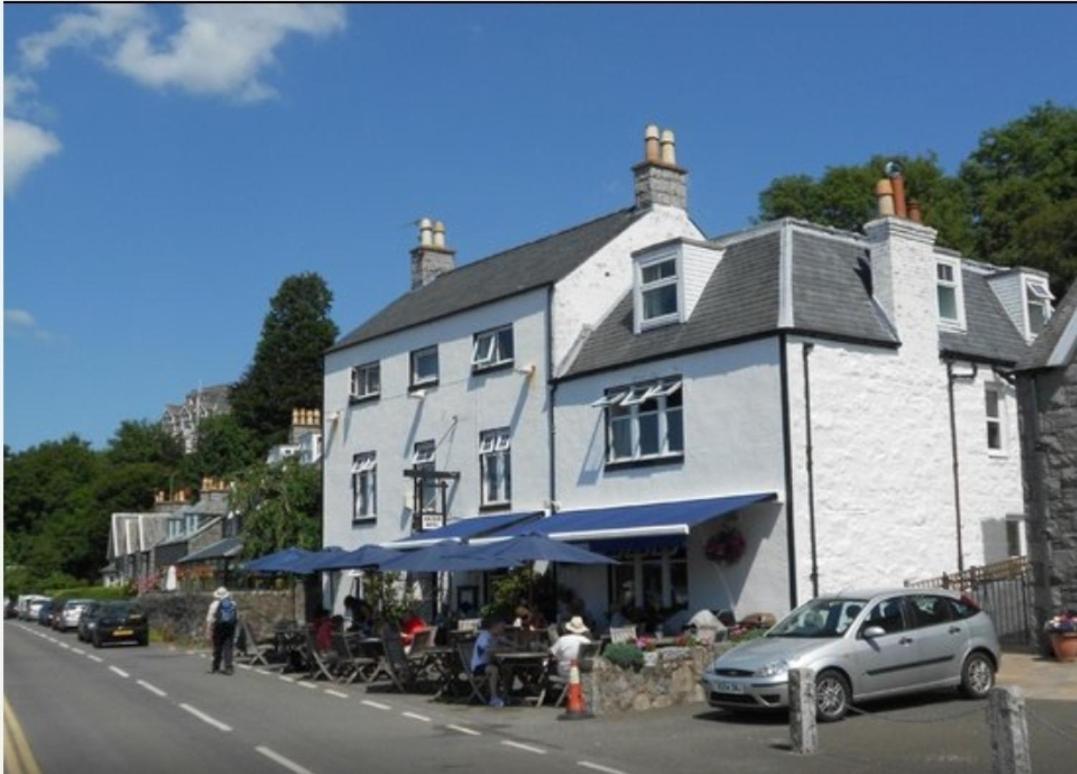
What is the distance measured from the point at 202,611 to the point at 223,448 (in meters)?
54.5

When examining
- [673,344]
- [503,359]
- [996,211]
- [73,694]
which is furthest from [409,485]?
[996,211]

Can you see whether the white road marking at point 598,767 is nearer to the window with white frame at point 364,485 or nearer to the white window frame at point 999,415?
the white window frame at point 999,415

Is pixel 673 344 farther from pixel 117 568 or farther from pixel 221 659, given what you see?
pixel 117 568

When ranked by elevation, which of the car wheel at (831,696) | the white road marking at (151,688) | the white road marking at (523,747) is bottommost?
the white road marking at (523,747)

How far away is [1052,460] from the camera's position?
71.3 ft

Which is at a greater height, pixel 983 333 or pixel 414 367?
pixel 414 367

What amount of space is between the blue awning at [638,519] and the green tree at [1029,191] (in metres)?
19.6

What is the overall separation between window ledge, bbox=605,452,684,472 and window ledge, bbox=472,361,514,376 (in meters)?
4.49

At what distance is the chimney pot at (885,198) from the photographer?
2641cm

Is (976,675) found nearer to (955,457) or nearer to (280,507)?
(955,457)

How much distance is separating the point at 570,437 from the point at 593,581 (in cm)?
318

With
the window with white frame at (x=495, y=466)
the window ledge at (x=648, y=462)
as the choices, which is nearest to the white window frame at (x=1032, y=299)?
the window ledge at (x=648, y=462)

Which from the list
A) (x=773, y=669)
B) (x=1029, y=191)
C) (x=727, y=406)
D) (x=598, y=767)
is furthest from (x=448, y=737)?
(x=1029, y=191)

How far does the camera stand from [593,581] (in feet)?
90.3
